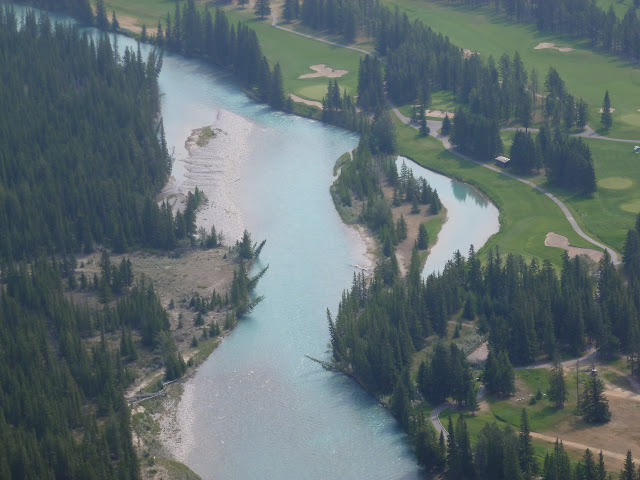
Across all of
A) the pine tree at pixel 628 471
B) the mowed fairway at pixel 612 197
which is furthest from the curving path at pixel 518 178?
the pine tree at pixel 628 471

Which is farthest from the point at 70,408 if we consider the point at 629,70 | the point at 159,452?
the point at 629,70

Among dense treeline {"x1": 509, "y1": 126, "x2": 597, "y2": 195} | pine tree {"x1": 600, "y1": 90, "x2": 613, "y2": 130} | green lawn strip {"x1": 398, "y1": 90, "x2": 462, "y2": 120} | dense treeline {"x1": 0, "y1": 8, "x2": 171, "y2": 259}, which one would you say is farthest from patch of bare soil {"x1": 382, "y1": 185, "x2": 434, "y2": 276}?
pine tree {"x1": 600, "y1": 90, "x2": 613, "y2": 130}

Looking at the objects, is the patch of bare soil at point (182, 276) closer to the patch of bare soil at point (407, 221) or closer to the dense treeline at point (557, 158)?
the patch of bare soil at point (407, 221)

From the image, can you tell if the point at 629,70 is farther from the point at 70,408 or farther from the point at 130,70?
the point at 70,408

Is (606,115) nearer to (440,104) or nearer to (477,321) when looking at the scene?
→ (440,104)

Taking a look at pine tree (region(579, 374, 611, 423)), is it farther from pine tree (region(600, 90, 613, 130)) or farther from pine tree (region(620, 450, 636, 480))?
pine tree (region(600, 90, 613, 130))

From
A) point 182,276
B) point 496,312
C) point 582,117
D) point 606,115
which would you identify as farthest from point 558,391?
point 606,115
